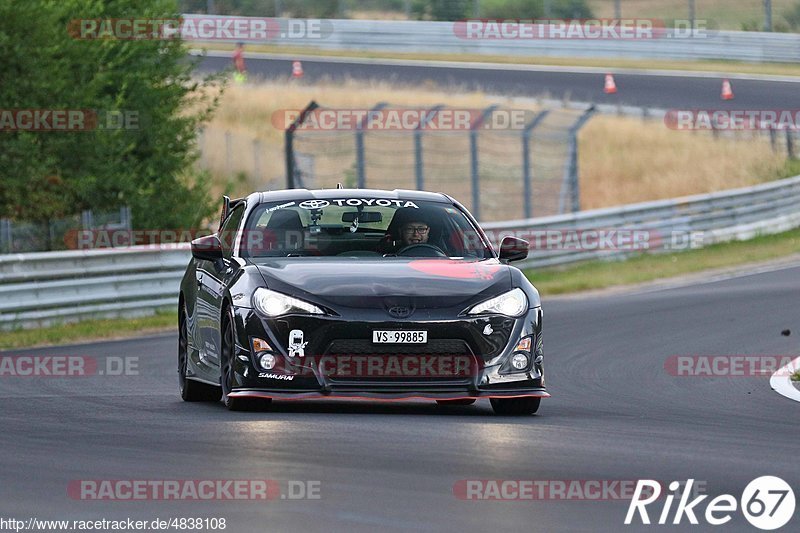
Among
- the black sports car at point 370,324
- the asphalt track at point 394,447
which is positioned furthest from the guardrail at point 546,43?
the black sports car at point 370,324

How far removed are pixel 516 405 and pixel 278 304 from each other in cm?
163

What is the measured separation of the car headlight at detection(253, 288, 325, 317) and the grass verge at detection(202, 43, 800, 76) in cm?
3870

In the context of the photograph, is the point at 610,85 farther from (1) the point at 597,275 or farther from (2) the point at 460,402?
(2) the point at 460,402

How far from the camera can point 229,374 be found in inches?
394

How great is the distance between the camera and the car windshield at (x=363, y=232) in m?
10.7

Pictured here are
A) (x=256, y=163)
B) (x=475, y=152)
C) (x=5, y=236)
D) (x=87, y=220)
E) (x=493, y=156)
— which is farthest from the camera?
(x=493, y=156)

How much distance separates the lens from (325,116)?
36.0 metres

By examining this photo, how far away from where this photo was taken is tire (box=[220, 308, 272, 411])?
32.6 ft

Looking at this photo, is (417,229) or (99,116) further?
(99,116)

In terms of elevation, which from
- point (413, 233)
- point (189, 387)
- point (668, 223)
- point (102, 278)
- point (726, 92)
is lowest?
point (668, 223)

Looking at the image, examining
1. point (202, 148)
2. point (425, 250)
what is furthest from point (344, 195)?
point (202, 148)

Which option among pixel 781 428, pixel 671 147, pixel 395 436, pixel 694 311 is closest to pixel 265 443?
pixel 395 436

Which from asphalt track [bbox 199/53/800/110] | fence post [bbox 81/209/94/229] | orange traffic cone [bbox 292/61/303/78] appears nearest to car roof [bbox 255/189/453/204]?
fence post [bbox 81/209/94/229]

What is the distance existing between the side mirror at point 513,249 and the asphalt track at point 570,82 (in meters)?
31.3
